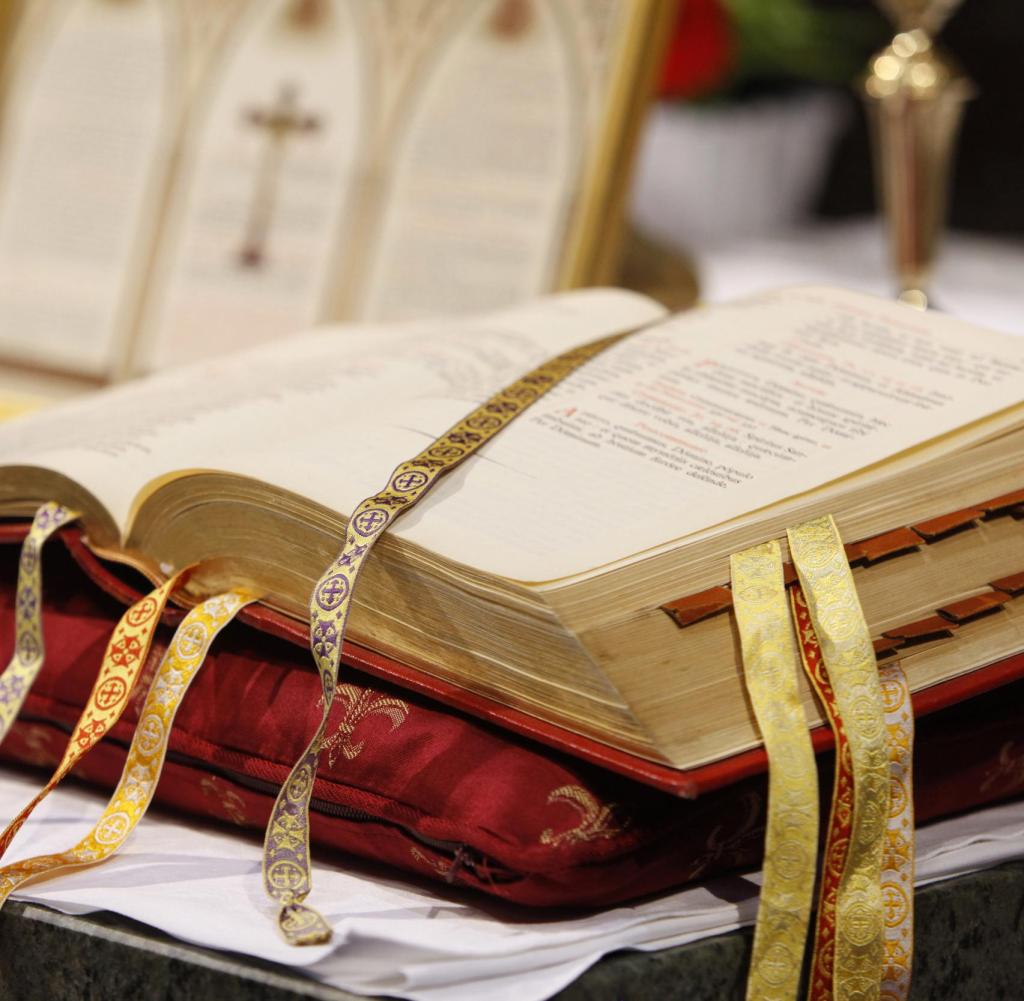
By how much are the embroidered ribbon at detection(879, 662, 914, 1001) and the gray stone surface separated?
0.03m

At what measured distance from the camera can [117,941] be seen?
0.44 metres

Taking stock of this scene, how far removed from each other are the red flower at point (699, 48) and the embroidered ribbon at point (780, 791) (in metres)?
1.35

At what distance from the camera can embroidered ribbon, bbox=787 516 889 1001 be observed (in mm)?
451

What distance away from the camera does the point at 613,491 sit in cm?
49

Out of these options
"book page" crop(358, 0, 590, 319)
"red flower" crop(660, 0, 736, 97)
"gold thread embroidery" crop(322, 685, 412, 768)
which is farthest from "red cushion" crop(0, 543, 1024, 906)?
"red flower" crop(660, 0, 736, 97)

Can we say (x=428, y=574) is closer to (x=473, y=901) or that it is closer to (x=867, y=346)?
(x=473, y=901)

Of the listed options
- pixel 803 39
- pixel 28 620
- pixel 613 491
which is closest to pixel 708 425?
pixel 613 491

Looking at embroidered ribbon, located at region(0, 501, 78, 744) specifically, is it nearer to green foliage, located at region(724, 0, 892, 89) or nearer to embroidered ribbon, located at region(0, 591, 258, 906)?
embroidered ribbon, located at region(0, 591, 258, 906)

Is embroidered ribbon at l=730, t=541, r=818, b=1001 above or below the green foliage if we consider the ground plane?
below

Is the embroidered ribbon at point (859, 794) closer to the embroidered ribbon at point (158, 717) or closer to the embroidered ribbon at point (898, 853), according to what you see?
the embroidered ribbon at point (898, 853)

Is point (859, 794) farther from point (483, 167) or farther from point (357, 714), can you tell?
point (483, 167)

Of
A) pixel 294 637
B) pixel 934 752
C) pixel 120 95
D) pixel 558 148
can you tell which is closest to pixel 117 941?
pixel 294 637

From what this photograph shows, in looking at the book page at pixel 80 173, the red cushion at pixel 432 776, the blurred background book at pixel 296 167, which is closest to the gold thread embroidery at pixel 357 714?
the red cushion at pixel 432 776

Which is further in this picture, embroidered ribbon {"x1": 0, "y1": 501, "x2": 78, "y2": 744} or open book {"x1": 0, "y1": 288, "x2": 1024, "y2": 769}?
embroidered ribbon {"x1": 0, "y1": 501, "x2": 78, "y2": 744}
